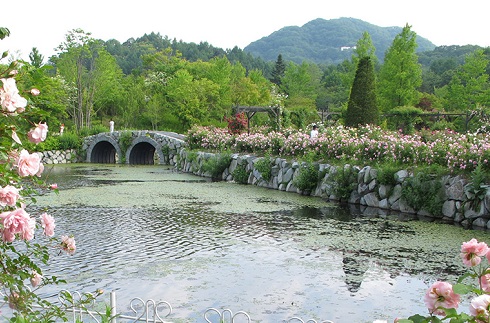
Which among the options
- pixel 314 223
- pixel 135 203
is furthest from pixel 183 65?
pixel 314 223

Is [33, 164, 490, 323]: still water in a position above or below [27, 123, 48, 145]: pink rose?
below

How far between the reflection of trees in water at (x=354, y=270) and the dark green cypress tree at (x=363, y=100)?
14008 mm

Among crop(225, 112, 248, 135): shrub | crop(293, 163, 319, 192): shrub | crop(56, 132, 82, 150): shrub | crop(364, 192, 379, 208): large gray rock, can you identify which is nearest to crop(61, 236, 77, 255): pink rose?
crop(364, 192, 379, 208): large gray rock

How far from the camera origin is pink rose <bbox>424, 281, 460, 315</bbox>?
1.77 m

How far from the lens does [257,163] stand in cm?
1561

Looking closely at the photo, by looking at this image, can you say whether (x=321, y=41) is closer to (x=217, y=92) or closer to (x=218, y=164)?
(x=217, y=92)

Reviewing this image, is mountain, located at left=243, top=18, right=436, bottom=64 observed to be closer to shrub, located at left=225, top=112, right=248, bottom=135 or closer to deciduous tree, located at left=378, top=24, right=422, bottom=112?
deciduous tree, located at left=378, top=24, right=422, bottom=112

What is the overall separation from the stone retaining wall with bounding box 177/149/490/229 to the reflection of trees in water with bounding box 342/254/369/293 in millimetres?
3425

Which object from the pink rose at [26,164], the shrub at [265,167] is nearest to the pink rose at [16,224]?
the pink rose at [26,164]

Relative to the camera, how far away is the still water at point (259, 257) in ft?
16.9

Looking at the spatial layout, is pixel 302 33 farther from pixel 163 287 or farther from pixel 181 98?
pixel 163 287

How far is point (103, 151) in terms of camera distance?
105ft

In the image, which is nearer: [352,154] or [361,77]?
[352,154]

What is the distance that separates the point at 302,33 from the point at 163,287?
449ft
